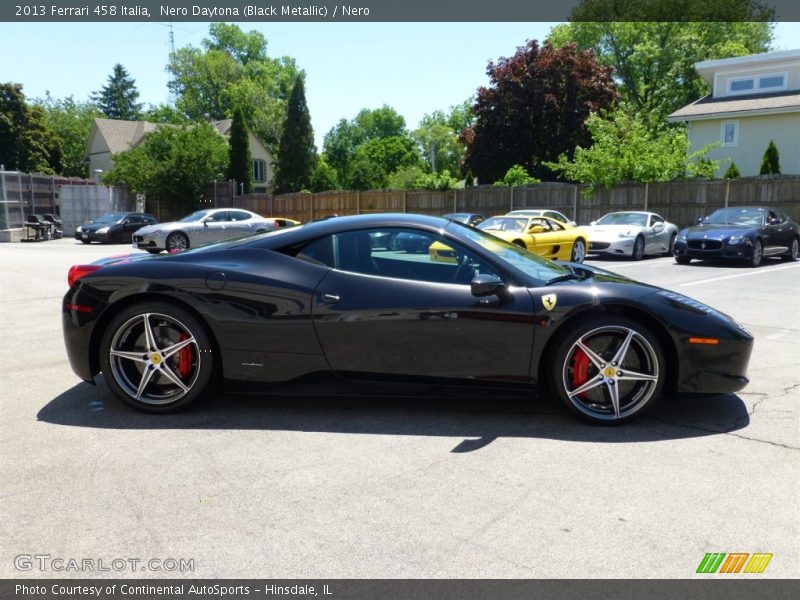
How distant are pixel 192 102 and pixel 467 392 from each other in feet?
245

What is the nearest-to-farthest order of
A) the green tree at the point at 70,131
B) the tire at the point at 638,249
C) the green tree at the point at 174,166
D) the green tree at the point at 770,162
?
the tire at the point at 638,249 < the green tree at the point at 770,162 < the green tree at the point at 174,166 < the green tree at the point at 70,131

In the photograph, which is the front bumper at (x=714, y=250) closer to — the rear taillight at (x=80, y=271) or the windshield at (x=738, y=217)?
the windshield at (x=738, y=217)

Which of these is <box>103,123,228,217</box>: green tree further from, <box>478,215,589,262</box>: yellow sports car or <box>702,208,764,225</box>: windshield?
<box>702,208,764,225</box>: windshield

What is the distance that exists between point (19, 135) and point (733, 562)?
211ft

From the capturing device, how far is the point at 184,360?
446 centimetres

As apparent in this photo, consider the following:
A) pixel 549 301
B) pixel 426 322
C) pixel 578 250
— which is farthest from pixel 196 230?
pixel 549 301

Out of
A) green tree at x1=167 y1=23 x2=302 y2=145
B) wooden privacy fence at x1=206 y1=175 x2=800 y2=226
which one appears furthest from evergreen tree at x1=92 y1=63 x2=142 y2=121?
wooden privacy fence at x1=206 y1=175 x2=800 y2=226

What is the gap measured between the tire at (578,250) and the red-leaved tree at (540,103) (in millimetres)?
22664

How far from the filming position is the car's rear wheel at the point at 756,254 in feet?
49.4

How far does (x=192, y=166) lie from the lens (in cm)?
3791

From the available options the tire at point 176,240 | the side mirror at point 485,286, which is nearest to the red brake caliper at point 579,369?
the side mirror at point 485,286

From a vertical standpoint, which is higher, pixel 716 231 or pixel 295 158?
pixel 295 158

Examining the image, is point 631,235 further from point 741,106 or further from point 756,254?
point 741,106

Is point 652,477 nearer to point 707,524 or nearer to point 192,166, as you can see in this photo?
point 707,524
